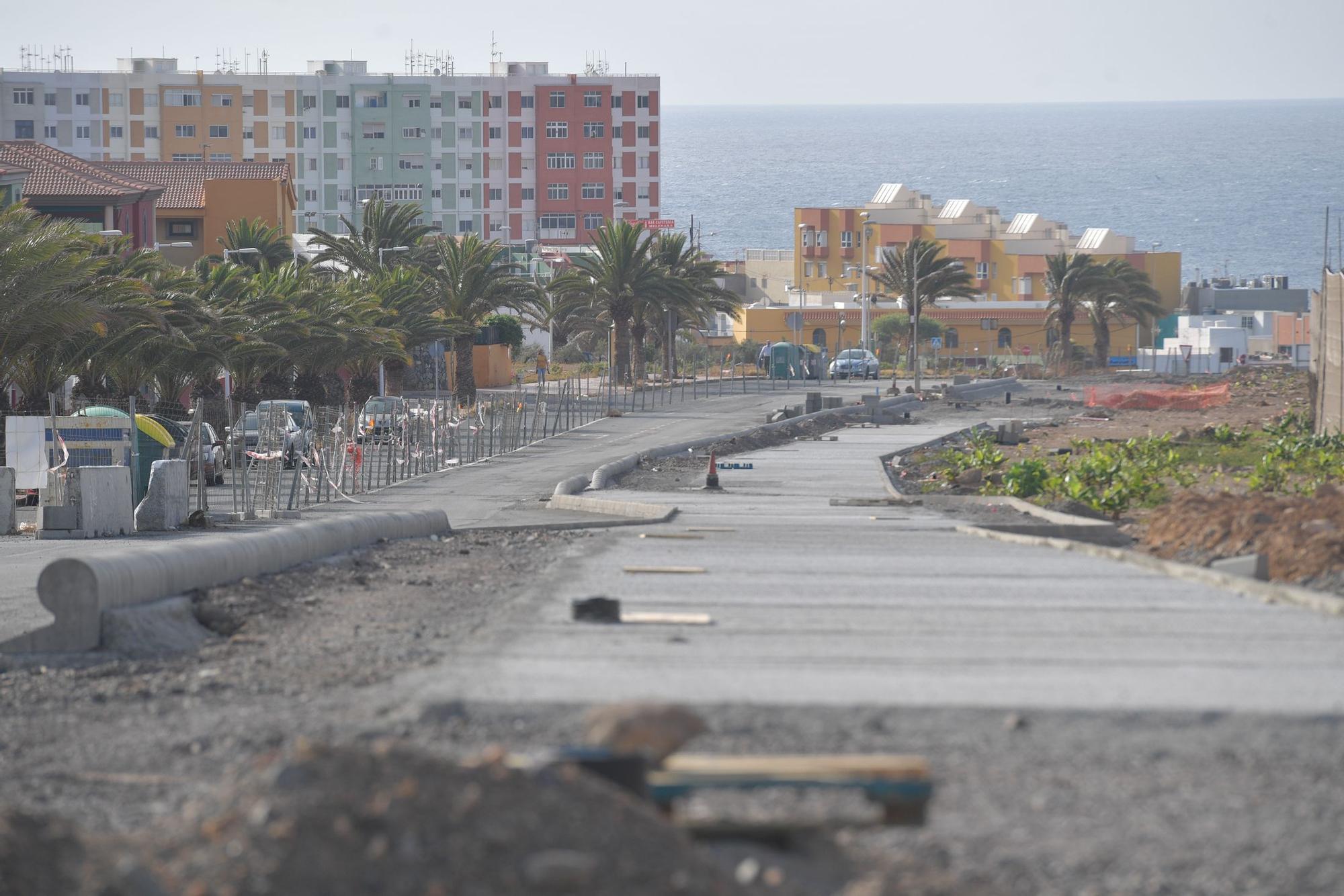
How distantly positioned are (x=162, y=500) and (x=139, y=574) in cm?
1182

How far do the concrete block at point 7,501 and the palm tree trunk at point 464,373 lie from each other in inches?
1531

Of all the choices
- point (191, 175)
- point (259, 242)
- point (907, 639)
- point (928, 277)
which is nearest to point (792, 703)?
point (907, 639)

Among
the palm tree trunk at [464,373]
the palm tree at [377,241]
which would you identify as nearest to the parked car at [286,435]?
the palm tree trunk at [464,373]

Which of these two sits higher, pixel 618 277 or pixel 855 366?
pixel 618 277

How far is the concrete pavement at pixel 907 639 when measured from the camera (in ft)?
28.7

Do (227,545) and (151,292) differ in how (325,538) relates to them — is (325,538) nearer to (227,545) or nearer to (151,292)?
(227,545)

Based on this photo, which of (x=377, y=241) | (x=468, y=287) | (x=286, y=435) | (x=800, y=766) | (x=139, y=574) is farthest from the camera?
(x=377, y=241)

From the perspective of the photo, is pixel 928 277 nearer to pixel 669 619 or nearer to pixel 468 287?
pixel 468 287

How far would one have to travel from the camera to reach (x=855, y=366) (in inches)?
3359

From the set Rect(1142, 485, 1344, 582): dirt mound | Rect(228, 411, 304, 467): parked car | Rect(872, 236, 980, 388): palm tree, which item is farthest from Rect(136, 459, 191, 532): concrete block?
Rect(872, 236, 980, 388): palm tree

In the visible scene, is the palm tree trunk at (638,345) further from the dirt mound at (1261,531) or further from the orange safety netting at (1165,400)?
the dirt mound at (1261,531)

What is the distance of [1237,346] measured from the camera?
98562 millimetres

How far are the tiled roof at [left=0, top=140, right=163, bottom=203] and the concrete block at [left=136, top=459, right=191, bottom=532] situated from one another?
109 feet

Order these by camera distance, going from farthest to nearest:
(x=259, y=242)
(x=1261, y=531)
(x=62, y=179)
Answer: (x=259, y=242) < (x=62, y=179) < (x=1261, y=531)
